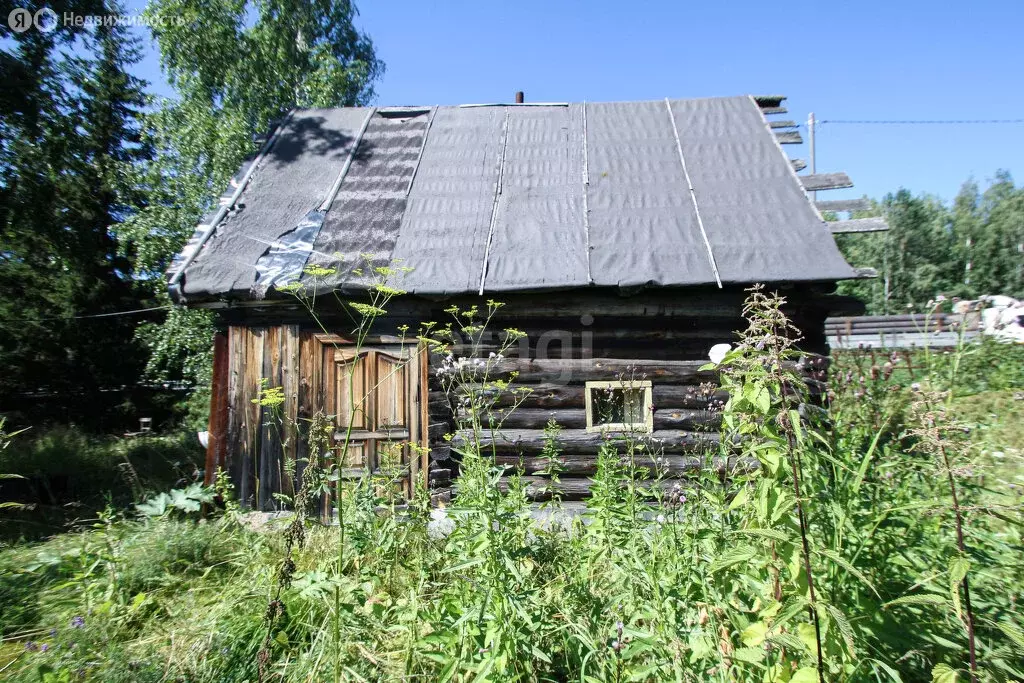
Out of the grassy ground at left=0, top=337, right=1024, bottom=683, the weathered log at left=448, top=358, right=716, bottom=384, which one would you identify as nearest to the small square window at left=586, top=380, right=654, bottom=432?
the weathered log at left=448, top=358, right=716, bottom=384

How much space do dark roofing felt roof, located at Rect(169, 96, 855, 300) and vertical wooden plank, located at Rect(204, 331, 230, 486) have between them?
0.74 metres

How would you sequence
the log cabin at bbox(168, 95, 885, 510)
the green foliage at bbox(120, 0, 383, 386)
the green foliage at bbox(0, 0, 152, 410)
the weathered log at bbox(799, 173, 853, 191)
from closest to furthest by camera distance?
1. the log cabin at bbox(168, 95, 885, 510)
2. the weathered log at bbox(799, 173, 853, 191)
3. the green foliage at bbox(0, 0, 152, 410)
4. the green foliage at bbox(120, 0, 383, 386)

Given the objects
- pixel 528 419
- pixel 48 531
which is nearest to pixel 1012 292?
pixel 528 419

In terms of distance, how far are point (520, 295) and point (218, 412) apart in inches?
149

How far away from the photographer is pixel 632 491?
2797 millimetres

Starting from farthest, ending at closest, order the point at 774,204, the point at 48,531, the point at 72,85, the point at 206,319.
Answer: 1. the point at 206,319
2. the point at 72,85
3. the point at 774,204
4. the point at 48,531

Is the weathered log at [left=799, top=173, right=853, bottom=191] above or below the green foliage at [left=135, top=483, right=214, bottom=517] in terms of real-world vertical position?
above

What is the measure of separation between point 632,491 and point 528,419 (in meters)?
3.46

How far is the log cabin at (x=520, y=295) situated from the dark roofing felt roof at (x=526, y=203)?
31 mm

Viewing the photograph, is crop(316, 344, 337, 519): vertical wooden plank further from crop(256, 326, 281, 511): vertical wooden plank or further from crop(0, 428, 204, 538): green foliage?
crop(0, 428, 204, 538): green foliage

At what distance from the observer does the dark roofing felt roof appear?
615 centimetres

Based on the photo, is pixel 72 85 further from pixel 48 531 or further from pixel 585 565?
pixel 585 565

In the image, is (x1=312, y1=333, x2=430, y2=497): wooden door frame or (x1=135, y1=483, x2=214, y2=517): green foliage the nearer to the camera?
(x1=135, y1=483, x2=214, y2=517): green foliage

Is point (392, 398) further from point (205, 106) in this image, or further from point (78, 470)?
point (205, 106)
